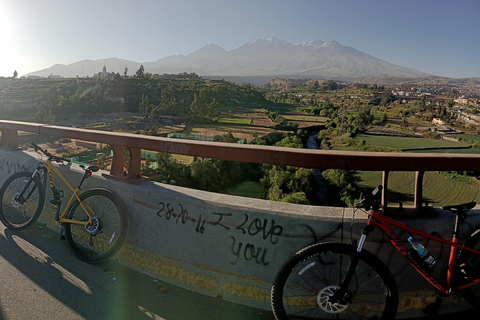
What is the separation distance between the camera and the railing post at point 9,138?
5.73 metres

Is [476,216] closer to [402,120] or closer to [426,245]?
[426,245]

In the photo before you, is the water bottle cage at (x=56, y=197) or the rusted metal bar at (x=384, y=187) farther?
the water bottle cage at (x=56, y=197)

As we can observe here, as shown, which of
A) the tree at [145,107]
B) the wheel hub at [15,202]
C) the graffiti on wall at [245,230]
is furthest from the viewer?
the tree at [145,107]

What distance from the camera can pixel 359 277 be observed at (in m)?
2.71

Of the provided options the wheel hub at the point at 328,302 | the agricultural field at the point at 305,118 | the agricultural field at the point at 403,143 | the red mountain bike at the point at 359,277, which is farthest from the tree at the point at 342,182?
the agricultural field at the point at 305,118

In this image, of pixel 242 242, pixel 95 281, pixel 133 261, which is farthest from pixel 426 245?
pixel 95 281

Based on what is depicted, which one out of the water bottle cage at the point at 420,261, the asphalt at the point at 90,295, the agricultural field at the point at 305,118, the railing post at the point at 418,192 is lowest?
the agricultural field at the point at 305,118

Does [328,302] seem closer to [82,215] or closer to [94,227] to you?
[94,227]

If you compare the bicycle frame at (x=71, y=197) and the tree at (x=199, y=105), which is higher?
the bicycle frame at (x=71, y=197)

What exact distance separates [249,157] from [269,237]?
0.67m

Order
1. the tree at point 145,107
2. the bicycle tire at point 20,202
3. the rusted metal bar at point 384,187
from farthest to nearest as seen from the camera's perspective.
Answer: the tree at point 145,107, the bicycle tire at point 20,202, the rusted metal bar at point 384,187

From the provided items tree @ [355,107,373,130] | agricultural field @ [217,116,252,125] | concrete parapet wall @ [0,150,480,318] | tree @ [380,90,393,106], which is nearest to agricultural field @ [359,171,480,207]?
concrete parapet wall @ [0,150,480,318]

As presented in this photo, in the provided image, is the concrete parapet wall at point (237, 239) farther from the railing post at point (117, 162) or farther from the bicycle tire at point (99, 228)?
the railing post at point (117, 162)

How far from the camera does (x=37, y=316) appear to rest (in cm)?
280
